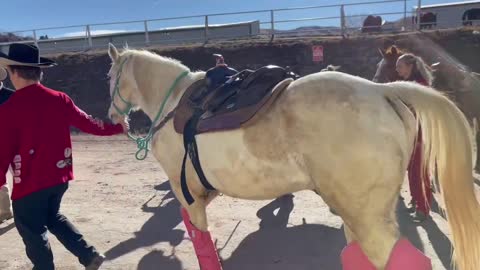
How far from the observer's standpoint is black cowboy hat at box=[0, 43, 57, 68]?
10.6ft

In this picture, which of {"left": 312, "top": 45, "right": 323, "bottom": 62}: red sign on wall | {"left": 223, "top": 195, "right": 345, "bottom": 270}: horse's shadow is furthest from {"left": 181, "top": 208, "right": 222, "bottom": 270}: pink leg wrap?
{"left": 312, "top": 45, "right": 323, "bottom": 62}: red sign on wall

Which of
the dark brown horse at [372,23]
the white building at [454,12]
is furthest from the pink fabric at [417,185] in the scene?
the white building at [454,12]

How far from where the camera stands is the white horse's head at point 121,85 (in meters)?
4.17

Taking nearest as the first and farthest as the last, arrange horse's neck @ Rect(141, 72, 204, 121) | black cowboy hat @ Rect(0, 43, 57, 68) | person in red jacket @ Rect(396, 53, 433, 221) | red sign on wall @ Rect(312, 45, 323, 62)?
black cowboy hat @ Rect(0, 43, 57, 68)
horse's neck @ Rect(141, 72, 204, 121)
person in red jacket @ Rect(396, 53, 433, 221)
red sign on wall @ Rect(312, 45, 323, 62)

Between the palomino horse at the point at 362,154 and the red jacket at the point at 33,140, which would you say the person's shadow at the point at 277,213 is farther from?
the red jacket at the point at 33,140

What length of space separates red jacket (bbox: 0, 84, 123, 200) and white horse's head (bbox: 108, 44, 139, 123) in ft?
2.61

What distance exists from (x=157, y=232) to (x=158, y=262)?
769 millimetres

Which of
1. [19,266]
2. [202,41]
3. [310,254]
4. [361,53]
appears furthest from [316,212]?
[202,41]

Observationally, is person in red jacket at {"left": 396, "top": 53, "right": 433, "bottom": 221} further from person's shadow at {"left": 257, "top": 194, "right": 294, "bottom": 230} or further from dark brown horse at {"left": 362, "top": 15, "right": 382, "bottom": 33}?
dark brown horse at {"left": 362, "top": 15, "right": 382, "bottom": 33}

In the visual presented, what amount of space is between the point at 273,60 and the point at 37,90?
13.7 m

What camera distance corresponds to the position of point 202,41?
1898cm

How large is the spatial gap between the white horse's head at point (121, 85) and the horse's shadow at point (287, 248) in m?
1.67

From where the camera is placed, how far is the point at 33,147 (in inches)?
130

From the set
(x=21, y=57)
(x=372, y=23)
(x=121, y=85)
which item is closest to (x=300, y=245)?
(x=121, y=85)
